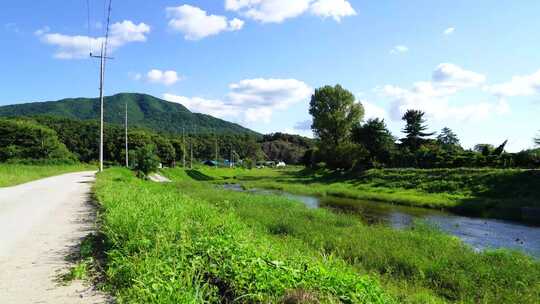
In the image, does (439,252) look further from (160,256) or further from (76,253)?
(76,253)

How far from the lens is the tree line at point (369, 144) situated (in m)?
47.8

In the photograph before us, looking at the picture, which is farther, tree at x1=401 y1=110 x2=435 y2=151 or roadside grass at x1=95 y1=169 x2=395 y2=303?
tree at x1=401 y1=110 x2=435 y2=151

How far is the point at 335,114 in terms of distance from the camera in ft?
210

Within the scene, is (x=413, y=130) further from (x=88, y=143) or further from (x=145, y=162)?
(x=88, y=143)

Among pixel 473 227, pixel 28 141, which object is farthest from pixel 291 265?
pixel 28 141

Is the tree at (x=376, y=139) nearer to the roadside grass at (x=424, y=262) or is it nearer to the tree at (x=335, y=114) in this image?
the tree at (x=335, y=114)

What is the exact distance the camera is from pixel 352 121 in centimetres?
6500

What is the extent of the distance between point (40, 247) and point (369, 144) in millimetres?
54939

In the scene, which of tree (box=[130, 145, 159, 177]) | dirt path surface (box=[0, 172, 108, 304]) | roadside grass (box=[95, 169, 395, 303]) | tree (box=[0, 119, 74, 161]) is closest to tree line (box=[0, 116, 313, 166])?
tree (box=[0, 119, 74, 161])

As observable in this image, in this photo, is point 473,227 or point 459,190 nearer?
point 473,227

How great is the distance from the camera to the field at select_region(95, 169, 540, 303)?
511 cm

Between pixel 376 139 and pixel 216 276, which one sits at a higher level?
pixel 376 139

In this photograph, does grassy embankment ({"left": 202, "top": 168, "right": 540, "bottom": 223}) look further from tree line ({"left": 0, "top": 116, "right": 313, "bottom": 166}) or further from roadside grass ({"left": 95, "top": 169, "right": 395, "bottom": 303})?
tree line ({"left": 0, "top": 116, "right": 313, "bottom": 166})

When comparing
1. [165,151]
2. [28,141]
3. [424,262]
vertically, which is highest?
[28,141]
